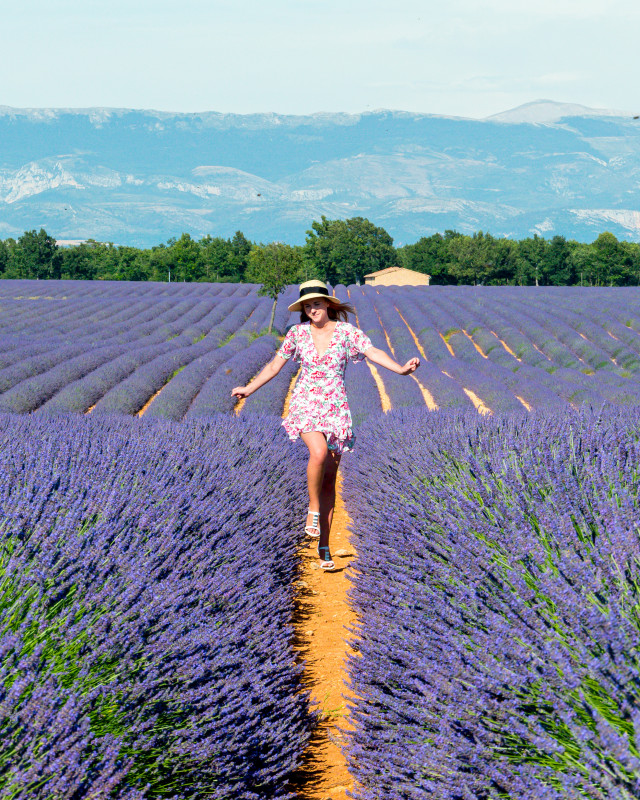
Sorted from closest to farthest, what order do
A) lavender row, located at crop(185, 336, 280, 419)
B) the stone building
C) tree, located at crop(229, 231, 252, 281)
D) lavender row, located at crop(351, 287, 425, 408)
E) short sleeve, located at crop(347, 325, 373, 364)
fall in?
short sleeve, located at crop(347, 325, 373, 364) < lavender row, located at crop(185, 336, 280, 419) < lavender row, located at crop(351, 287, 425, 408) < the stone building < tree, located at crop(229, 231, 252, 281)

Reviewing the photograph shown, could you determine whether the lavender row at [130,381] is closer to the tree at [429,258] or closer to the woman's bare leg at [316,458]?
the woman's bare leg at [316,458]

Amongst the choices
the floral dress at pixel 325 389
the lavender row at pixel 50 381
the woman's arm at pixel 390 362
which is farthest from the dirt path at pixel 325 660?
the lavender row at pixel 50 381

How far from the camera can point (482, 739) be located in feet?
5.15

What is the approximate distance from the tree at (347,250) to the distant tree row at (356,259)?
10cm

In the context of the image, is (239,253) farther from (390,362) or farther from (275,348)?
(390,362)

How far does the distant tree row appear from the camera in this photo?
198ft

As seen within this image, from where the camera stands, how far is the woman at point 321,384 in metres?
3.93

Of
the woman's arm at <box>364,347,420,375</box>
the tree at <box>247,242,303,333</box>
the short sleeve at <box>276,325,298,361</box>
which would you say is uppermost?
the tree at <box>247,242,303,333</box>

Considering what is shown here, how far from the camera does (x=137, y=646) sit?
1.75 meters

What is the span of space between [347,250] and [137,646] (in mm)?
68652

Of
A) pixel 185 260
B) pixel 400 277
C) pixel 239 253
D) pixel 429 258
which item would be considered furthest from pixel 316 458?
pixel 429 258

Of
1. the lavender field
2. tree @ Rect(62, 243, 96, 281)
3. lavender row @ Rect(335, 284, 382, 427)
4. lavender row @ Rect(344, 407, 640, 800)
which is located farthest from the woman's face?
tree @ Rect(62, 243, 96, 281)

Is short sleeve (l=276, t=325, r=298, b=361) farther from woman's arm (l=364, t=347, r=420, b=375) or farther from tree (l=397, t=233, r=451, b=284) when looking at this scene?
tree (l=397, t=233, r=451, b=284)

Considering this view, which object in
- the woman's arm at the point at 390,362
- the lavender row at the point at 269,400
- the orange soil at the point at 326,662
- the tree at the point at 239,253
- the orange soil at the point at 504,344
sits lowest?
the orange soil at the point at 326,662
